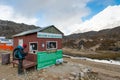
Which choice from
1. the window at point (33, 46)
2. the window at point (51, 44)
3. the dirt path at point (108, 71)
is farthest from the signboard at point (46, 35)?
the dirt path at point (108, 71)

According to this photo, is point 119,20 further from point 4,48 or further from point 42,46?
point 42,46

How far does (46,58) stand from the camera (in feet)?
45.4

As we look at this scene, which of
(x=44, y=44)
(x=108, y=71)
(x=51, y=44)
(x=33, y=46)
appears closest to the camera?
(x=44, y=44)

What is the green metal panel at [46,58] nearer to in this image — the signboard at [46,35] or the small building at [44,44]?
the small building at [44,44]

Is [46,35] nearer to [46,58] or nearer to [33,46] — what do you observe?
[33,46]

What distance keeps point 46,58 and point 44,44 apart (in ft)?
4.44

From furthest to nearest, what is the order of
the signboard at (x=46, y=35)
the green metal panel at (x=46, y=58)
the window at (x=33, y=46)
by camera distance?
the window at (x=33, y=46) → the signboard at (x=46, y=35) → the green metal panel at (x=46, y=58)

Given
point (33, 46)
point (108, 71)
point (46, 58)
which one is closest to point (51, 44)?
point (46, 58)

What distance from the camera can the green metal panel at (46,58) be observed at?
1310 cm

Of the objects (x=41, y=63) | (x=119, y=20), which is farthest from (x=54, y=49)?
(x=119, y=20)

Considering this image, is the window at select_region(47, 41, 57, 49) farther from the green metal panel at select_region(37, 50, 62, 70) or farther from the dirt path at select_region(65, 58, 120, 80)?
the dirt path at select_region(65, 58, 120, 80)

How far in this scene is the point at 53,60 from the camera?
1480 cm

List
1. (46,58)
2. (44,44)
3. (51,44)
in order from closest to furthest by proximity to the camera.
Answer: (44,44)
(46,58)
(51,44)

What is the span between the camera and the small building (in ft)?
43.6
